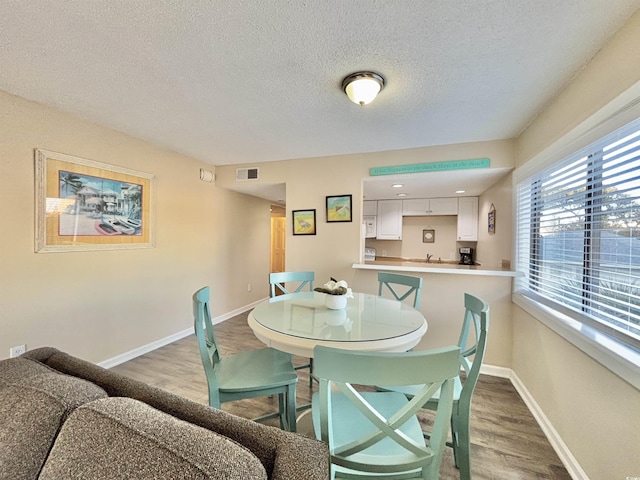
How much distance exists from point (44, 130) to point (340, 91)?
97.6 inches

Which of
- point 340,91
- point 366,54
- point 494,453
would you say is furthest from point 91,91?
point 494,453

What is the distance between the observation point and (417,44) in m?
1.43

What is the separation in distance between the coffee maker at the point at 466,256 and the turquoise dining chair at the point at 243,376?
394 cm

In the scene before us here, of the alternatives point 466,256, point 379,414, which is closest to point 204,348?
point 379,414

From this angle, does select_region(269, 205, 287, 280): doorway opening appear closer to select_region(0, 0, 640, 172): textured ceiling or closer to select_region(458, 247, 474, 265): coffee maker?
select_region(458, 247, 474, 265): coffee maker

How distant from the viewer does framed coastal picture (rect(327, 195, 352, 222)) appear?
3246 mm

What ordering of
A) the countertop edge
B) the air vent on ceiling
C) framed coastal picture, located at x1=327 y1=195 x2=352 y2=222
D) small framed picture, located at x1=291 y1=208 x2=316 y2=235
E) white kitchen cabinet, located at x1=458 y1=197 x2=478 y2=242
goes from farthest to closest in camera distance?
1. white kitchen cabinet, located at x1=458 y1=197 x2=478 y2=242
2. the air vent on ceiling
3. small framed picture, located at x1=291 y1=208 x2=316 y2=235
4. framed coastal picture, located at x1=327 y1=195 x2=352 y2=222
5. the countertop edge

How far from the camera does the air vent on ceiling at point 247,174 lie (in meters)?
3.71

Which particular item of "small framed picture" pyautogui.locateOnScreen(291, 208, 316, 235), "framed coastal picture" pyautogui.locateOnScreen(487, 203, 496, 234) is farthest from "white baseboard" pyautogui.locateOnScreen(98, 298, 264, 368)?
"framed coastal picture" pyautogui.locateOnScreen(487, 203, 496, 234)

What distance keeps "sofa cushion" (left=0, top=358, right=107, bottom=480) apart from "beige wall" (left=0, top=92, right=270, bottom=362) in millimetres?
1909

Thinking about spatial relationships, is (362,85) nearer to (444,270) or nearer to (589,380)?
(444,270)

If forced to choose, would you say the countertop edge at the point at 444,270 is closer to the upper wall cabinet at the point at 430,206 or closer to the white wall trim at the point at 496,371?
the white wall trim at the point at 496,371

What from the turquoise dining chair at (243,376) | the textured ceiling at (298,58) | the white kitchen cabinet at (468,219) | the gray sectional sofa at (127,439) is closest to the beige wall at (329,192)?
the textured ceiling at (298,58)

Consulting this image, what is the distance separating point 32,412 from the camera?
710 mm
